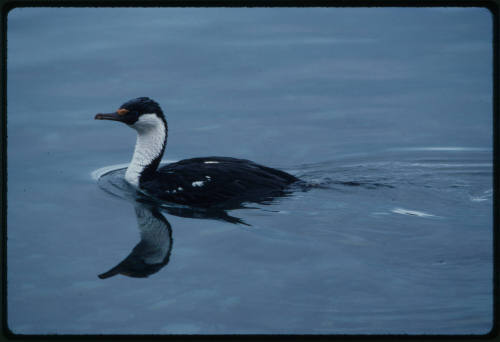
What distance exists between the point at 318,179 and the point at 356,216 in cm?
111

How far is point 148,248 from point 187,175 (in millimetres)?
1226

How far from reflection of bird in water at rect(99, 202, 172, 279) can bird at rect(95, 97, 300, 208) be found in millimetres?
348

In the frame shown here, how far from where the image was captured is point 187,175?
7676 mm

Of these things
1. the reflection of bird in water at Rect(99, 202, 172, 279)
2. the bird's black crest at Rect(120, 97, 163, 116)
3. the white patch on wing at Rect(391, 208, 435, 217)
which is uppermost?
the bird's black crest at Rect(120, 97, 163, 116)

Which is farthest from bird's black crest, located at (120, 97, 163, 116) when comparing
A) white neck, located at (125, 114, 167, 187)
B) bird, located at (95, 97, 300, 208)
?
white neck, located at (125, 114, 167, 187)

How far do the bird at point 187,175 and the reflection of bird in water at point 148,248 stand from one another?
0.35 metres

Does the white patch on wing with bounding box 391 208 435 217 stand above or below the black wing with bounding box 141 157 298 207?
below

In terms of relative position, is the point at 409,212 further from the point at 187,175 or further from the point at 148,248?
the point at 148,248

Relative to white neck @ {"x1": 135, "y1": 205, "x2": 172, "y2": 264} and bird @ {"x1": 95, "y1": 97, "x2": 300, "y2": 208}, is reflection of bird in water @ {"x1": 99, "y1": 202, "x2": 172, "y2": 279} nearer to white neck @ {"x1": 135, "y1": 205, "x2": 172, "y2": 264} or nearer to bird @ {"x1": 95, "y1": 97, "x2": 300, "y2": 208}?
white neck @ {"x1": 135, "y1": 205, "x2": 172, "y2": 264}

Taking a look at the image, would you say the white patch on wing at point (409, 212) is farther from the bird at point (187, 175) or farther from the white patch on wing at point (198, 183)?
the white patch on wing at point (198, 183)

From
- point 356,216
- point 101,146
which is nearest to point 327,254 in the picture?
point 356,216

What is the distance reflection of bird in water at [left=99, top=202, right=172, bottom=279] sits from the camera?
6188 millimetres

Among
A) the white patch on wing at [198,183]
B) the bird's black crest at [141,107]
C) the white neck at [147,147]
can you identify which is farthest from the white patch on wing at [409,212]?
the bird's black crest at [141,107]

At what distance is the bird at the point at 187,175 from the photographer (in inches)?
300
